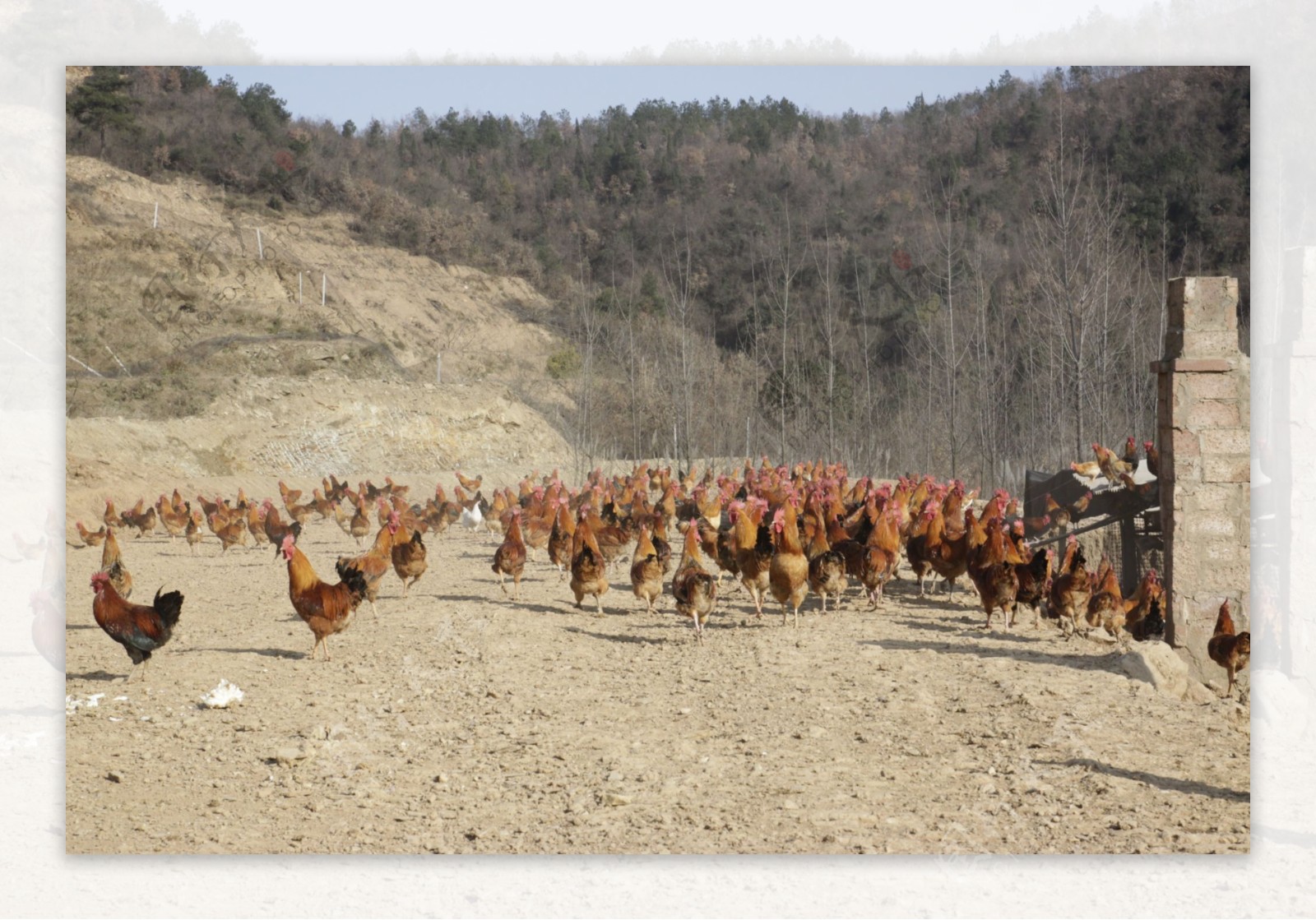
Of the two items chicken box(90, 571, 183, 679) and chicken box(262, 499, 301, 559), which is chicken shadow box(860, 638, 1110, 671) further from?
chicken box(262, 499, 301, 559)

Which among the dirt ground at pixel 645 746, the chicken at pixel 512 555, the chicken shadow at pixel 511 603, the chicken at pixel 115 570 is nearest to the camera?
the dirt ground at pixel 645 746

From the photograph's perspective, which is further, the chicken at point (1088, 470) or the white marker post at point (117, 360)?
the white marker post at point (117, 360)

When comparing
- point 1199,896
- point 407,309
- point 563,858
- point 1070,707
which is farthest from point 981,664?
point 407,309

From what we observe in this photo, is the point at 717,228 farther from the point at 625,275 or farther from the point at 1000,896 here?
the point at 1000,896

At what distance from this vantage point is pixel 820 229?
28.5 metres

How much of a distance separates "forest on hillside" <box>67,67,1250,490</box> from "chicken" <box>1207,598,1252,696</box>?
2.03 meters

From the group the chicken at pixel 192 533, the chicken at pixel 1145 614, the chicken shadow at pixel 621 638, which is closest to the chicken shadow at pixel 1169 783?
the chicken at pixel 1145 614

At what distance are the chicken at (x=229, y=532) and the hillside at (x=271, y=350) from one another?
1532mm

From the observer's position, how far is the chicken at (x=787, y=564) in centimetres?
806

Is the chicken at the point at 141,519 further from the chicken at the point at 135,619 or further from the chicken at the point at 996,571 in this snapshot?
the chicken at the point at 996,571

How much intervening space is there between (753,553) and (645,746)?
303 centimetres

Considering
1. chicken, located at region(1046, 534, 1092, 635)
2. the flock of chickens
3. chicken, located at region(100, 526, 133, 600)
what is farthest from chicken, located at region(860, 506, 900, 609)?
chicken, located at region(100, 526, 133, 600)

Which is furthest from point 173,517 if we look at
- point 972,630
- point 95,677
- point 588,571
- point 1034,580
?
point 1034,580

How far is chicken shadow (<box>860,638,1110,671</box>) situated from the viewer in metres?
7.04
